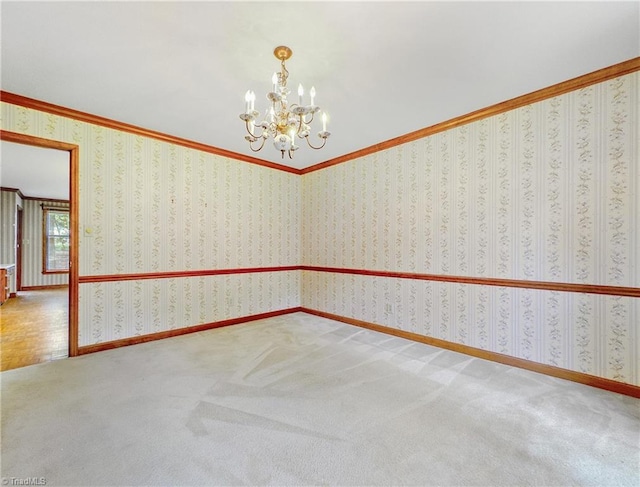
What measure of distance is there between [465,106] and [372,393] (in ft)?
9.33

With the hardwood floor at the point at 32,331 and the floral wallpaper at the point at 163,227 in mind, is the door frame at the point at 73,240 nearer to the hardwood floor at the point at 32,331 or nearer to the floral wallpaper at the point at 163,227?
the floral wallpaper at the point at 163,227

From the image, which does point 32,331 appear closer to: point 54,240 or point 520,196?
point 54,240

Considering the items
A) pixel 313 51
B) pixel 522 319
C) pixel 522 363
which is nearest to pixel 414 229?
pixel 522 319

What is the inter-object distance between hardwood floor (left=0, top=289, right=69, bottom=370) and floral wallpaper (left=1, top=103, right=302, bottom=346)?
496mm

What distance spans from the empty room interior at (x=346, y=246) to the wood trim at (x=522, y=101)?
19mm

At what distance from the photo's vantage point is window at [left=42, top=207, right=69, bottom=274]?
27.1ft

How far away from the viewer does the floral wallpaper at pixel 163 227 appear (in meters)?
3.31

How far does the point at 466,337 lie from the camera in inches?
129

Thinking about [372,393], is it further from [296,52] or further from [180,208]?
[180,208]

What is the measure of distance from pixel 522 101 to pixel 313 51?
2.10m

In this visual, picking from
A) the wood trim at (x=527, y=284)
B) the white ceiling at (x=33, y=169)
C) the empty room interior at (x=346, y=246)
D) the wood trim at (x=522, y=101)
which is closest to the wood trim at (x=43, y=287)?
the white ceiling at (x=33, y=169)

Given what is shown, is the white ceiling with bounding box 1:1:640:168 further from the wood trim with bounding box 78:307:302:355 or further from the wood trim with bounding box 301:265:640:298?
the wood trim with bounding box 78:307:302:355

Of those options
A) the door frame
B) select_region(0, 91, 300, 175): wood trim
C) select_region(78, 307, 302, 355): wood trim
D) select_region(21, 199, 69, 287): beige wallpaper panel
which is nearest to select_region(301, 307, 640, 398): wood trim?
select_region(78, 307, 302, 355): wood trim

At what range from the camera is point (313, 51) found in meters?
2.14
